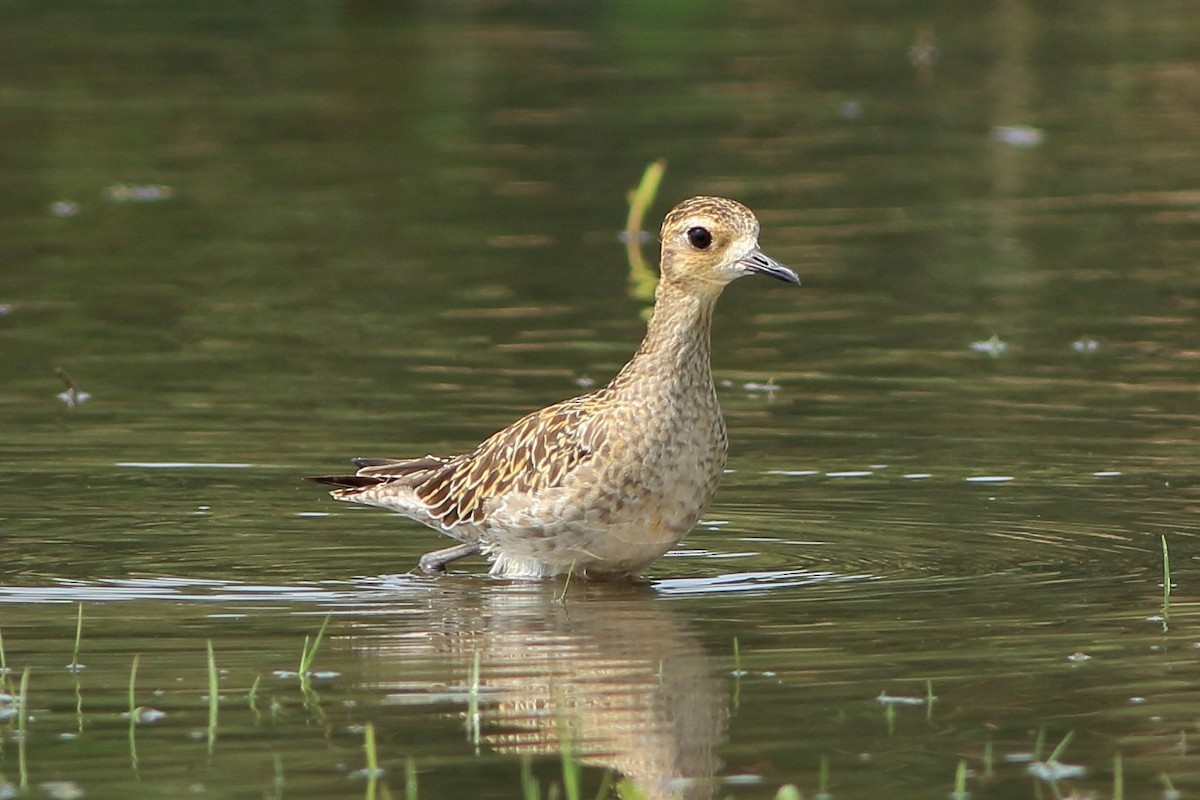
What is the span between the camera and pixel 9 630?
9.04 meters

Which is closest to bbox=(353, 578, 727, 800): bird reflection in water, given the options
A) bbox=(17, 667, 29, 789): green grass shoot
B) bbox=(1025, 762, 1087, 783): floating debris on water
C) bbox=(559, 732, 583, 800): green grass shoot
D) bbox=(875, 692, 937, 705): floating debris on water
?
bbox=(559, 732, 583, 800): green grass shoot

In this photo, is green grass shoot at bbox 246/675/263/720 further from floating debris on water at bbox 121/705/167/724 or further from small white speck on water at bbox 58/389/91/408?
small white speck on water at bbox 58/389/91/408

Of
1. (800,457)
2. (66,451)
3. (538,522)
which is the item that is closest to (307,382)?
(66,451)

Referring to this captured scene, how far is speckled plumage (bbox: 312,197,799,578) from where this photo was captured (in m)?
9.91

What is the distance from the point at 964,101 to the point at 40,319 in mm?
12134

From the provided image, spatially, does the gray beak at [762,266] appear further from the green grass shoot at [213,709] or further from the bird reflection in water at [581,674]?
the green grass shoot at [213,709]

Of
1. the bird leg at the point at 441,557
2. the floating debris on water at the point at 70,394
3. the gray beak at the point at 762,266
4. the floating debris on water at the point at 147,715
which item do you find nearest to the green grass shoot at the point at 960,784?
the floating debris on water at the point at 147,715

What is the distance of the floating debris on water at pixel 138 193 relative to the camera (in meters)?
20.5

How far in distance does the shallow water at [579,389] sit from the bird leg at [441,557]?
0.95ft

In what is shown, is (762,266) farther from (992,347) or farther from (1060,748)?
(992,347)

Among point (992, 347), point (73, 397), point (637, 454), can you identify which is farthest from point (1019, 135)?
point (637, 454)

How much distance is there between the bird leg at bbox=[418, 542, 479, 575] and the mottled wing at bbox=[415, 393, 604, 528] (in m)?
0.11

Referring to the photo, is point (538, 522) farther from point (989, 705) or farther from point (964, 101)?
point (964, 101)

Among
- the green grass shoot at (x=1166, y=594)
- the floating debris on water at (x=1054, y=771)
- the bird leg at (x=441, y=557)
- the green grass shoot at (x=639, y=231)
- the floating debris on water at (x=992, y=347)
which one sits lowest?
the floating debris on water at (x=1054, y=771)
